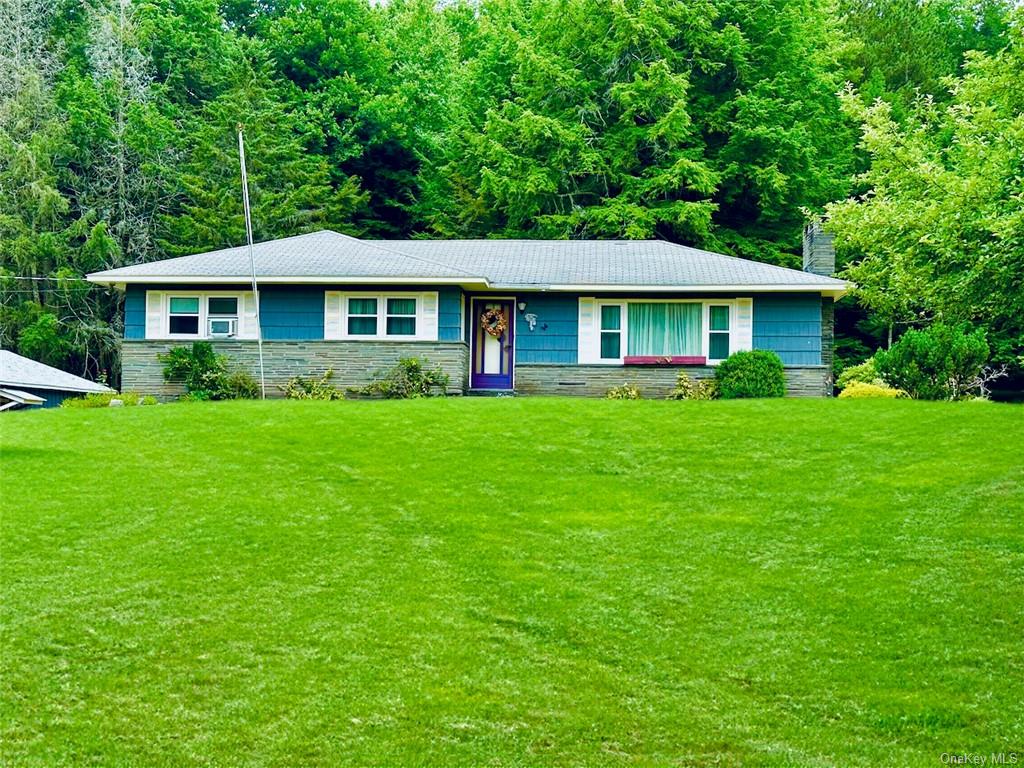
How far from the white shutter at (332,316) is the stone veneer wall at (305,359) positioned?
0.30m

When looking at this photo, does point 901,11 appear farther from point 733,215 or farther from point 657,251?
point 657,251

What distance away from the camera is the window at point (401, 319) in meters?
25.7

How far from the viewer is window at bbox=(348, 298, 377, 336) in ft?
84.7

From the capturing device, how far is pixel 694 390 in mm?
25344

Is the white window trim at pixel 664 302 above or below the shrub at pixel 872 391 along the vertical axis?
above

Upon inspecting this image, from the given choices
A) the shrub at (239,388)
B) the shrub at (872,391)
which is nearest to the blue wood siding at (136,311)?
the shrub at (239,388)

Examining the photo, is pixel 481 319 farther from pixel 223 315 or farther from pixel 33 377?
pixel 33 377

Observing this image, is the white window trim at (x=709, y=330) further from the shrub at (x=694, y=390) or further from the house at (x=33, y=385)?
the house at (x=33, y=385)

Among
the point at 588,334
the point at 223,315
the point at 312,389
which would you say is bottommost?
the point at 312,389

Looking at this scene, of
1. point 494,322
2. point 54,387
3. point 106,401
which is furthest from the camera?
point 54,387

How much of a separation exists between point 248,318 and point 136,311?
2593 millimetres

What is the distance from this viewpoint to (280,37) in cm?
4697

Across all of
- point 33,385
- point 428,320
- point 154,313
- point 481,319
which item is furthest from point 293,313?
point 33,385

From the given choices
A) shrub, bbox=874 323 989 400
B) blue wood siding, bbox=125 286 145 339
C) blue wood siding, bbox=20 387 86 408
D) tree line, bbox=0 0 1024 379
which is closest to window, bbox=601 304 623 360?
shrub, bbox=874 323 989 400
